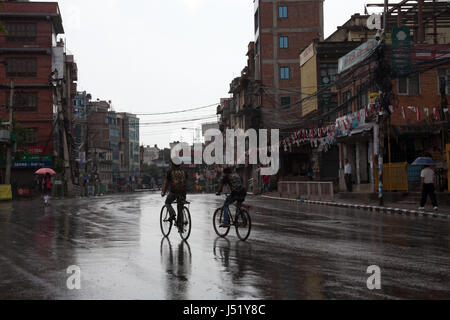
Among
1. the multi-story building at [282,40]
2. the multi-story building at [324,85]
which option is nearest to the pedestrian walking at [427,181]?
the multi-story building at [324,85]

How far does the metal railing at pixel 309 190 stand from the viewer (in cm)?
3161

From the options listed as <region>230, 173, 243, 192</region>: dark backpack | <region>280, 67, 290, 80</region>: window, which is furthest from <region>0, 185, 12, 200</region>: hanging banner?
<region>230, 173, 243, 192</region>: dark backpack

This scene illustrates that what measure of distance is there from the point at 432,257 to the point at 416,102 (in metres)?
25.3

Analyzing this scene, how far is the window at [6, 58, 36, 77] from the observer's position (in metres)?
59.3

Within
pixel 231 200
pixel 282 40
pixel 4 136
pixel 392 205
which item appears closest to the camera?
pixel 231 200

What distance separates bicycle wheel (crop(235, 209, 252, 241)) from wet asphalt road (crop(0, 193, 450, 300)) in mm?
206

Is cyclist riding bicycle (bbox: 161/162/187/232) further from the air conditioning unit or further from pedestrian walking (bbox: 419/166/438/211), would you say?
the air conditioning unit

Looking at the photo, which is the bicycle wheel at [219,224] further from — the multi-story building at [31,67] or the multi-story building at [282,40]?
the multi-story building at [282,40]

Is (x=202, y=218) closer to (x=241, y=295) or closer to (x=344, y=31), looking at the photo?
(x=241, y=295)

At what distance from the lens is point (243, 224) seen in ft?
41.6

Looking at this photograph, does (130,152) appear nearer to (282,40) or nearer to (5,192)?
(282,40)

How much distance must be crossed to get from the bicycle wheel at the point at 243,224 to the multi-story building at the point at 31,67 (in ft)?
162

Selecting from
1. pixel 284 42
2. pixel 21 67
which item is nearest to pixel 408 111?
pixel 284 42

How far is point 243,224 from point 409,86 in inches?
945
